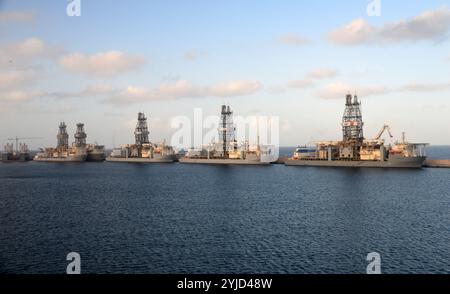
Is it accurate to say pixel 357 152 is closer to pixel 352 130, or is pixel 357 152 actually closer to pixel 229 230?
pixel 352 130

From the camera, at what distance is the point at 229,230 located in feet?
177

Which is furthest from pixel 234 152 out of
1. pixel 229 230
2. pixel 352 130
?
pixel 229 230

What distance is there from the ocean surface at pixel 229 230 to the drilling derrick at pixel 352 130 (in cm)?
6468

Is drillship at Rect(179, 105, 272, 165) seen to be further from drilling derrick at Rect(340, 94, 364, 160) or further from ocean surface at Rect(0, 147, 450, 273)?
ocean surface at Rect(0, 147, 450, 273)

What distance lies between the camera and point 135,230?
5447 centimetres

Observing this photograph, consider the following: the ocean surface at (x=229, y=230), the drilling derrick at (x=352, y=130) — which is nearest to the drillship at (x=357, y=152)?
the drilling derrick at (x=352, y=130)

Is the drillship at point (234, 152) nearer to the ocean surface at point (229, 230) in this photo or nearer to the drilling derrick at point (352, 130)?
the drilling derrick at point (352, 130)

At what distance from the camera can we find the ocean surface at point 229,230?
40.7 meters

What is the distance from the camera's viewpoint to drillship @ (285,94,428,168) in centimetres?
14762

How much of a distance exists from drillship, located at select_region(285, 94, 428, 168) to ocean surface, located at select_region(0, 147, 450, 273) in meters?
52.9

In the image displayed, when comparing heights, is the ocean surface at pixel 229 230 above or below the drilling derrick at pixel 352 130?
below

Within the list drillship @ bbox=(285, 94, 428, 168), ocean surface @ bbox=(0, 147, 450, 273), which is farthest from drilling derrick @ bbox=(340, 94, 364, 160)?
ocean surface @ bbox=(0, 147, 450, 273)

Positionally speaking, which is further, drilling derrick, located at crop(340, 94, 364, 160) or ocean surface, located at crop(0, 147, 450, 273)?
drilling derrick, located at crop(340, 94, 364, 160)

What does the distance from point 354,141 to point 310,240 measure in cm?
11957
